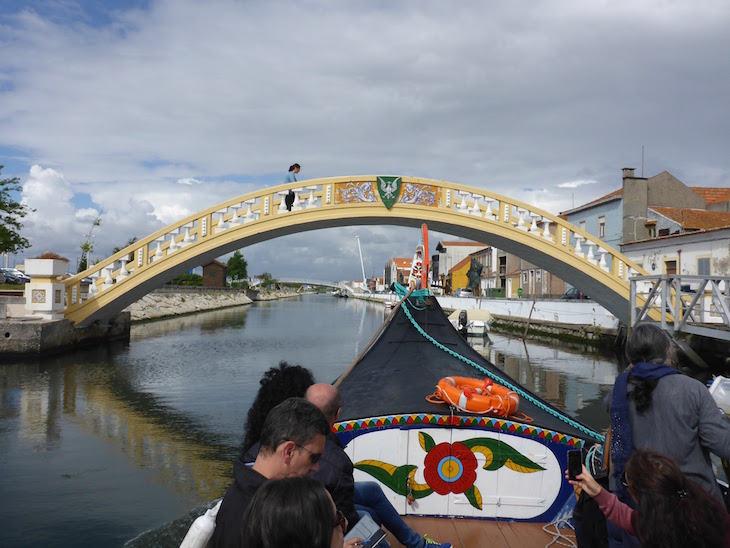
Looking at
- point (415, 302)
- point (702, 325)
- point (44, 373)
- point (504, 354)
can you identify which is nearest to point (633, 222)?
point (504, 354)

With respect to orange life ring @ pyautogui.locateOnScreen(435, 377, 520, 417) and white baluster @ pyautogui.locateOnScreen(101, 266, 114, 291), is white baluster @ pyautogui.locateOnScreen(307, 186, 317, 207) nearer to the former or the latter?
white baluster @ pyautogui.locateOnScreen(101, 266, 114, 291)

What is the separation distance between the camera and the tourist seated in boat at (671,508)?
1598mm

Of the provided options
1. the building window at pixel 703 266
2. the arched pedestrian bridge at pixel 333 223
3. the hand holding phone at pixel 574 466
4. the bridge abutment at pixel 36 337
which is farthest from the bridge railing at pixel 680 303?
the bridge abutment at pixel 36 337

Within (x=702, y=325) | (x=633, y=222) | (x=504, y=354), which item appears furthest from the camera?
(x=633, y=222)

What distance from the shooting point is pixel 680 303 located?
1341 cm

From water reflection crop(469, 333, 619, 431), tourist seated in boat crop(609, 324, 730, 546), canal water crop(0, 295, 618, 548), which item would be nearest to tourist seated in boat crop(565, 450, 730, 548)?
tourist seated in boat crop(609, 324, 730, 546)

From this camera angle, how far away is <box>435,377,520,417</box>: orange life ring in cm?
413

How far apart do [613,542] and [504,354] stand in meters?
16.3

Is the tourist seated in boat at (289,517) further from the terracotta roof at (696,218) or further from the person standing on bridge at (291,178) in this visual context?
the terracotta roof at (696,218)

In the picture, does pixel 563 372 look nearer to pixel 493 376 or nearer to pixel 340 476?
pixel 493 376

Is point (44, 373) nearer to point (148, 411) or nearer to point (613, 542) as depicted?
point (148, 411)

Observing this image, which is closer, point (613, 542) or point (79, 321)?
point (613, 542)

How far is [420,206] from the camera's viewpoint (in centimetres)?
1448

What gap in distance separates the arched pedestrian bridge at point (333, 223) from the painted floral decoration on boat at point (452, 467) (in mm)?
A: 10548
